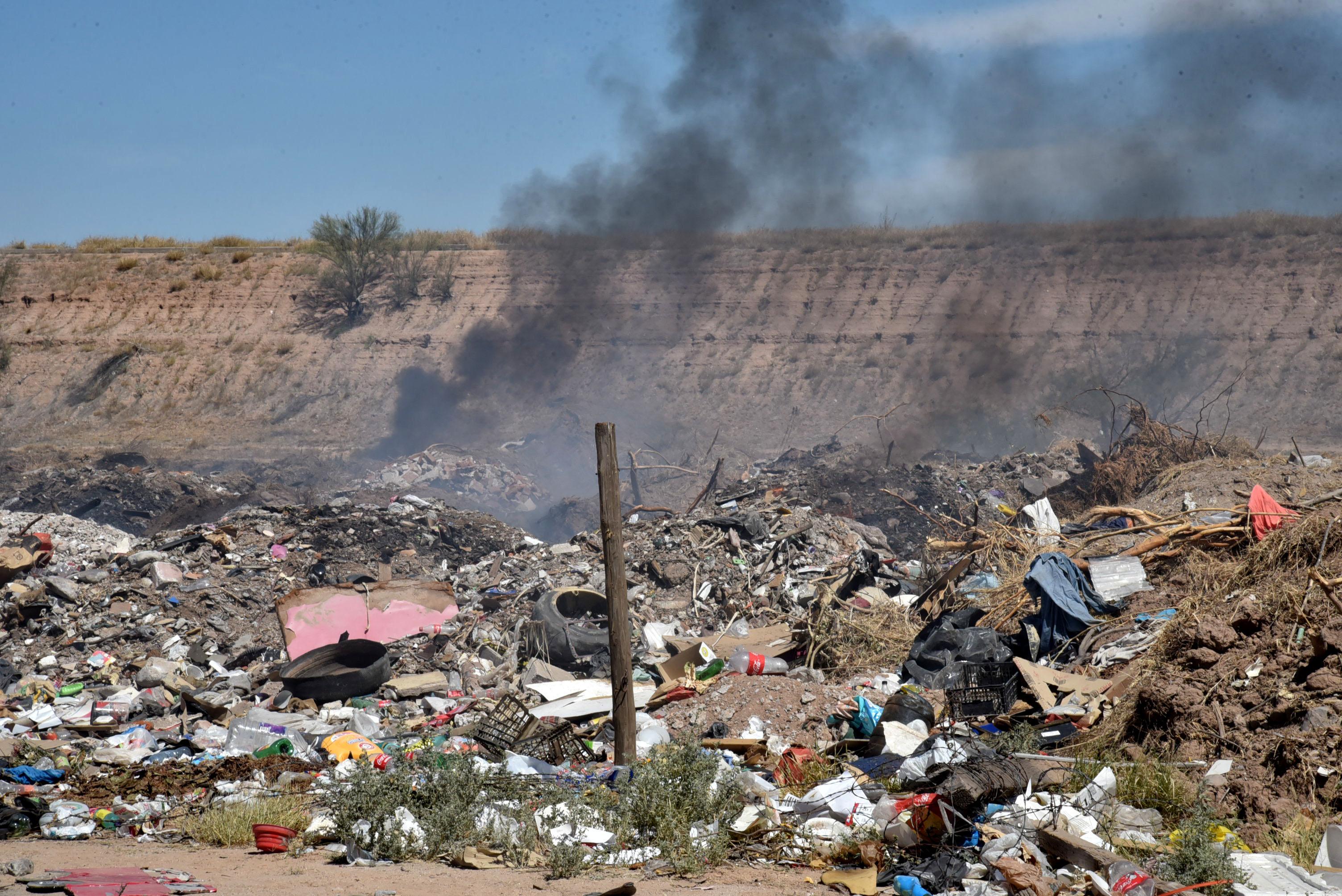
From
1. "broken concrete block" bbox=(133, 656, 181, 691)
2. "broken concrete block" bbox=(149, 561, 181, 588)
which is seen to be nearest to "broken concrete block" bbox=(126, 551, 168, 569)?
"broken concrete block" bbox=(149, 561, 181, 588)

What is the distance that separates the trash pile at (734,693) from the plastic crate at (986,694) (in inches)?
0.8

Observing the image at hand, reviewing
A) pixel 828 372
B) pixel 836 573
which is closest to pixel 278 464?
pixel 828 372

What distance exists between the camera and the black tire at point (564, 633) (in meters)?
8.22

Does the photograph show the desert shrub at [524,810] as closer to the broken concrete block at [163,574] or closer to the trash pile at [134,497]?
the broken concrete block at [163,574]

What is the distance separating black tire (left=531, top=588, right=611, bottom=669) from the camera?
27.0 feet

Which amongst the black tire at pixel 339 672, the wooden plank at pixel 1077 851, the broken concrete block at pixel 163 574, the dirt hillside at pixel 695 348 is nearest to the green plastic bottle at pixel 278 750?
the black tire at pixel 339 672

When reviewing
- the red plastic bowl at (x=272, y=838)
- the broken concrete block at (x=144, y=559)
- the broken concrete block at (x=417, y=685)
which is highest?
the broken concrete block at (x=144, y=559)

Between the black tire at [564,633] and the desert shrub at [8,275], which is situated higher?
the desert shrub at [8,275]

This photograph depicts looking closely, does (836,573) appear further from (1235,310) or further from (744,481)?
(1235,310)

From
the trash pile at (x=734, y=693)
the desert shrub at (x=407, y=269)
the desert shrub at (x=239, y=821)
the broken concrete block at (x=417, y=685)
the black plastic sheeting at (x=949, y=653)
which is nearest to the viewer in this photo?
the trash pile at (x=734, y=693)

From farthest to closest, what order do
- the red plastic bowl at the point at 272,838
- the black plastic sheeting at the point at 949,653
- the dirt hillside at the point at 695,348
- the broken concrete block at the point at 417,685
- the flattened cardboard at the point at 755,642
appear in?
1. the dirt hillside at the point at 695,348
2. the flattened cardboard at the point at 755,642
3. the broken concrete block at the point at 417,685
4. the black plastic sheeting at the point at 949,653
5. the red plastic bowl at the point at 272,838

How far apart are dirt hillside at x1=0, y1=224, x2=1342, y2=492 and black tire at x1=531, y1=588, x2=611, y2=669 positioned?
9.26 metres

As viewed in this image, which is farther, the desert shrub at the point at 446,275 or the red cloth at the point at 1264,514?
the desert shrub at the point at 446,275

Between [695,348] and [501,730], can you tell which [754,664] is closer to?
[501,730]
